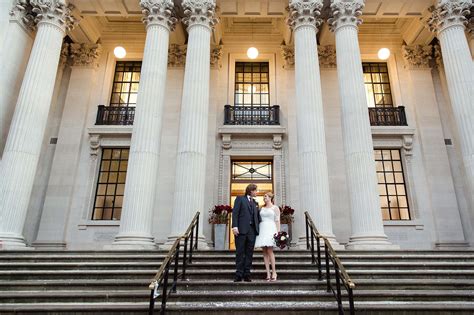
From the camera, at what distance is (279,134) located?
47.3ft

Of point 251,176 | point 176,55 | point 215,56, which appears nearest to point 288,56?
point 215,56

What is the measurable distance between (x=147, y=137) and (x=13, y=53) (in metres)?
6.07

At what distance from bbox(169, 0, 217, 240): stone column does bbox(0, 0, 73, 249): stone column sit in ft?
15.3

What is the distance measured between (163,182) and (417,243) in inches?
402

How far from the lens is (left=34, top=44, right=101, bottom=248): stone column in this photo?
13.3m

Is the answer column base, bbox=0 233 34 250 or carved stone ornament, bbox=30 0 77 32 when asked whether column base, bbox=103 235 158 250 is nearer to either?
column base, bbox=0 233 34 250

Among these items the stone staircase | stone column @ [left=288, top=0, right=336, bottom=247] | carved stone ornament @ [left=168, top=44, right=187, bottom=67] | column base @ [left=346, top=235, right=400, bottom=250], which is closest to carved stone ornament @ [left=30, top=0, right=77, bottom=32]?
carved stone ornament @ [left=168, top=44, right=187, bottom=67]

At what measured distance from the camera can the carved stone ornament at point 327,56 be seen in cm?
1542

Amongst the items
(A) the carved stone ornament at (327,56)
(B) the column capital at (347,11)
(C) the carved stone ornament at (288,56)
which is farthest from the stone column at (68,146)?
(B) the column capital at (347,11)

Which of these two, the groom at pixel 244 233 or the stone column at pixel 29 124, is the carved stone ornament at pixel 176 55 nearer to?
the stone column at pixel 29 124

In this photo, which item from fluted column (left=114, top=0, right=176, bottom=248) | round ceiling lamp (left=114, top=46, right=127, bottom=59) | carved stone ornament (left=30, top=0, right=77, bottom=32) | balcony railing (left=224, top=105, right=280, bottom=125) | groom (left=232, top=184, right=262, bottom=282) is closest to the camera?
groom (left=232, top=184, right=262, bottom=282)

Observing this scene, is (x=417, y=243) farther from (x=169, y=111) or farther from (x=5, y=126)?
(x=5, y=126)

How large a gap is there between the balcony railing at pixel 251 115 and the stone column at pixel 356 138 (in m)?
3.73

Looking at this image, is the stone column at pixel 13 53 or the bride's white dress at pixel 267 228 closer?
the bride's white dress at pixel 267 228
